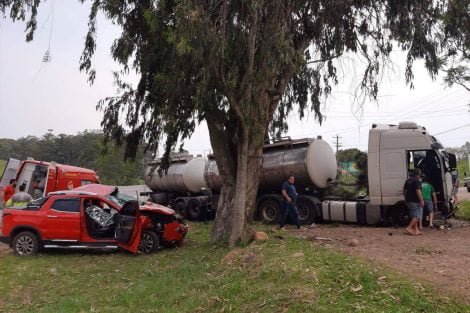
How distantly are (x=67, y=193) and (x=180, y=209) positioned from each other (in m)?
10.4

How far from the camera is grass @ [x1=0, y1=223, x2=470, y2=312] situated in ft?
21.0

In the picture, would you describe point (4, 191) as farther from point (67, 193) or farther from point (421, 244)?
point (421, 244)

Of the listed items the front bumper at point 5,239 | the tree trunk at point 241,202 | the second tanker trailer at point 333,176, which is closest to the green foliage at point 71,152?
the second tanker trailer at point 333,176

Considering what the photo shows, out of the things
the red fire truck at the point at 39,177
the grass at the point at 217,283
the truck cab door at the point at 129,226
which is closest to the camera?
the grass at the point at 217,283

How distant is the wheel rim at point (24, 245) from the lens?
12.6 metres

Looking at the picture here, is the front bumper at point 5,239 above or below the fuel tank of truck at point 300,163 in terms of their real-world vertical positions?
below

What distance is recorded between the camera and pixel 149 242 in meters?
12.7

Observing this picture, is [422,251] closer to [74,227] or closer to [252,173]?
[252,173]

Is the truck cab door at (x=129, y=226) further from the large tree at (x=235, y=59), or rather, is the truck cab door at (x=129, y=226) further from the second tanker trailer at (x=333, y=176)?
the second tanker trailer at (x=333, y=176)

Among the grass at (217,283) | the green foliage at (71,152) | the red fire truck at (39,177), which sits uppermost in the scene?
the green foliage at (71,152)

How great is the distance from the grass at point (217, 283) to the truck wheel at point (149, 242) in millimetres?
426

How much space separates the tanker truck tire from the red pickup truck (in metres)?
8.76

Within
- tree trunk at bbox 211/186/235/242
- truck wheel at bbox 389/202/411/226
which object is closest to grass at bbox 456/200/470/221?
truck wheel at bbox 389/202/411/226

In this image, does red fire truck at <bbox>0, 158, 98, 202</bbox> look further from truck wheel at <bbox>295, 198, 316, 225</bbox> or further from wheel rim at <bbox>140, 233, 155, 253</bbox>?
truck wheel at <bbox>295, 198, 316, 225</bbox>
